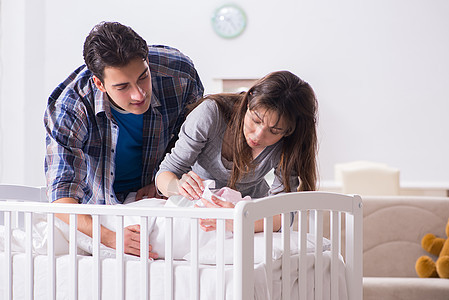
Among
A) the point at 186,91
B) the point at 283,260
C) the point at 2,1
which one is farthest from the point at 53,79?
the point at 283,260

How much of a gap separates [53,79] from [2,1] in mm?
705

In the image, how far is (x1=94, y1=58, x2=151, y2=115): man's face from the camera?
1600 mm

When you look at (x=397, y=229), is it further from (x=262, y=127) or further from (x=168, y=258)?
(x=168, y=258)

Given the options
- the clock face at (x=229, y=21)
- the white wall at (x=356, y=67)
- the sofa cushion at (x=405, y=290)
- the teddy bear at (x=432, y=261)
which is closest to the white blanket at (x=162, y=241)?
the sofa cushion at (x=405, y=290)

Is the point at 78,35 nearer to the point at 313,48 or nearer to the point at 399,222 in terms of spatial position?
the point at 313,48

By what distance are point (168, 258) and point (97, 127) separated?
1.99ft

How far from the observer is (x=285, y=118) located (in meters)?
1.50

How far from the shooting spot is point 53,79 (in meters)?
4.57

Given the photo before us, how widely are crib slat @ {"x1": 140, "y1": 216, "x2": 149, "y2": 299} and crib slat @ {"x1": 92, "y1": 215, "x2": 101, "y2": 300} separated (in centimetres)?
10

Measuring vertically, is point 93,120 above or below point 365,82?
below

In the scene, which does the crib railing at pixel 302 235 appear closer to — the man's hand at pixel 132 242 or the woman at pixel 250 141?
the woman at pixel 250 141

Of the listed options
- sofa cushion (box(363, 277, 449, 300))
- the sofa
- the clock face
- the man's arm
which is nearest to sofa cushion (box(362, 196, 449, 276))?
the sofa

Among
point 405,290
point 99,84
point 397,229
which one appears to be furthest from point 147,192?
point 397,229

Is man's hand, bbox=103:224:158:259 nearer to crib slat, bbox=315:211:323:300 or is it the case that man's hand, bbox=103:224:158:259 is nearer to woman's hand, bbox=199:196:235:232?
woman's hand, bbox=199:196:235:232
